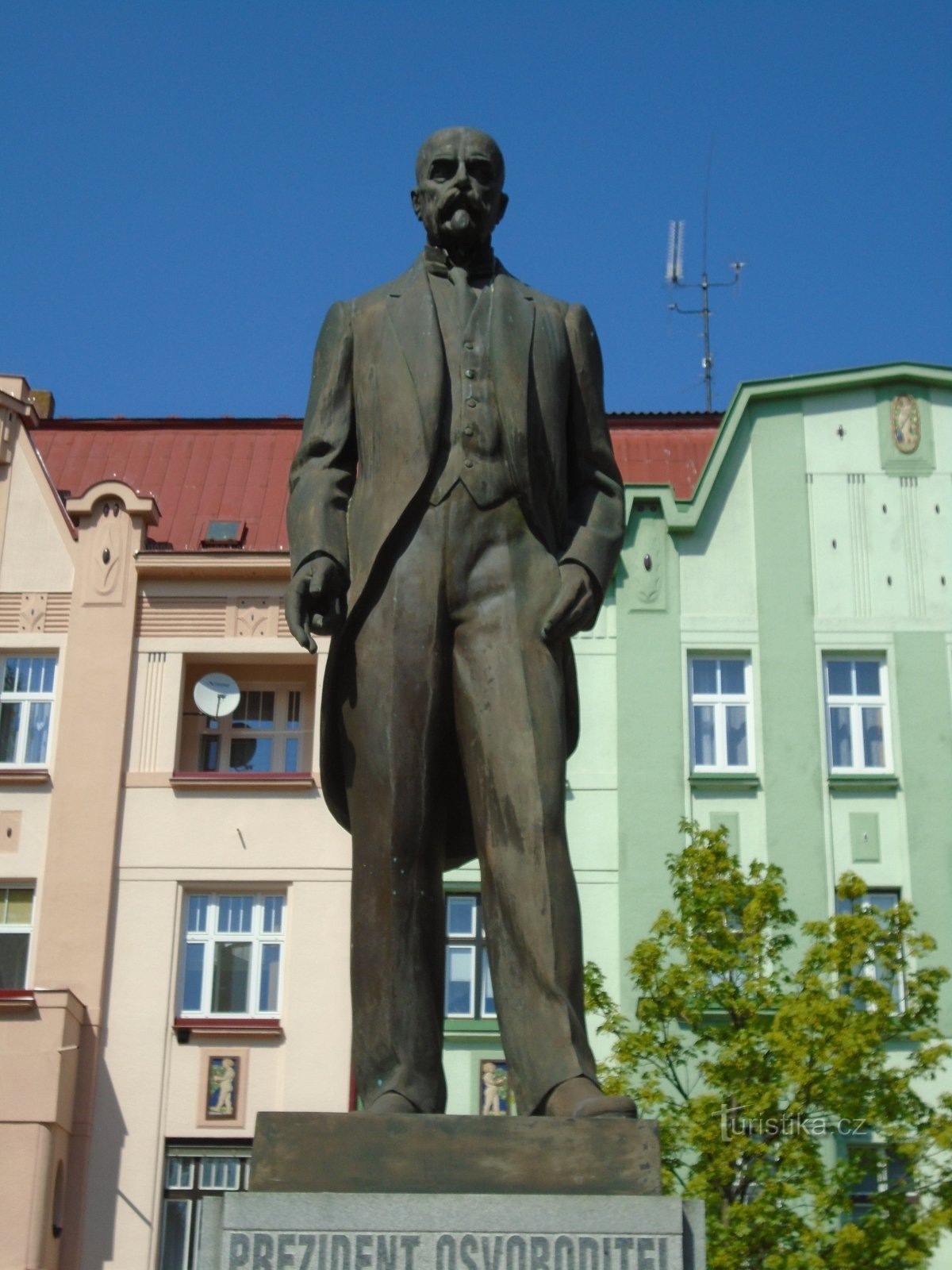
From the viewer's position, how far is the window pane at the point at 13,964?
87.1 feet

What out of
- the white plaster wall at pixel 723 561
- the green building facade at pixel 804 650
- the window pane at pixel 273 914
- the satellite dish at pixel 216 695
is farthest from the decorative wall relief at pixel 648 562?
the window pane at pixel 273 914

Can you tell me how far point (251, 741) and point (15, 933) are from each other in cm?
426

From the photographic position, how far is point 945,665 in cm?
2833

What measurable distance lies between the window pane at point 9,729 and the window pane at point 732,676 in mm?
9870

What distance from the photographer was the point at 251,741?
94.2ft

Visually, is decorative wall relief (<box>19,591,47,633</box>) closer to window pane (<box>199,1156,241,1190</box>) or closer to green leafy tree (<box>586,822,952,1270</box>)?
window pane (<box>199,1156,241,1190</box>)

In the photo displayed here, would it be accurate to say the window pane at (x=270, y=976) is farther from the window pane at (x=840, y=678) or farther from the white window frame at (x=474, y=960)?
the window pane at (x=840, y=678)

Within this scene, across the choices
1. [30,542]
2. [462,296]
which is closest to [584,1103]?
[462,296]

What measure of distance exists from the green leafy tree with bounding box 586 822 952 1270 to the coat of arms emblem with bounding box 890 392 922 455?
859 cm

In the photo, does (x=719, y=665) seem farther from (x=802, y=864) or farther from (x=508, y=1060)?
(x=508, y=1060)

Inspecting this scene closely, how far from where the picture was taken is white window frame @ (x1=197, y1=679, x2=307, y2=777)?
28516 mm

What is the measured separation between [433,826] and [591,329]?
6.38ft

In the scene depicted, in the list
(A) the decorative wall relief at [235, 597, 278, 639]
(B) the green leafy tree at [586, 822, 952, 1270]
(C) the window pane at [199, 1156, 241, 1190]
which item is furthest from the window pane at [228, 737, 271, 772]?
(B) the green leafy tree at [586, 822, 952, 1270]

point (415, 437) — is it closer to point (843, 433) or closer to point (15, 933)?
point (15, 933)
